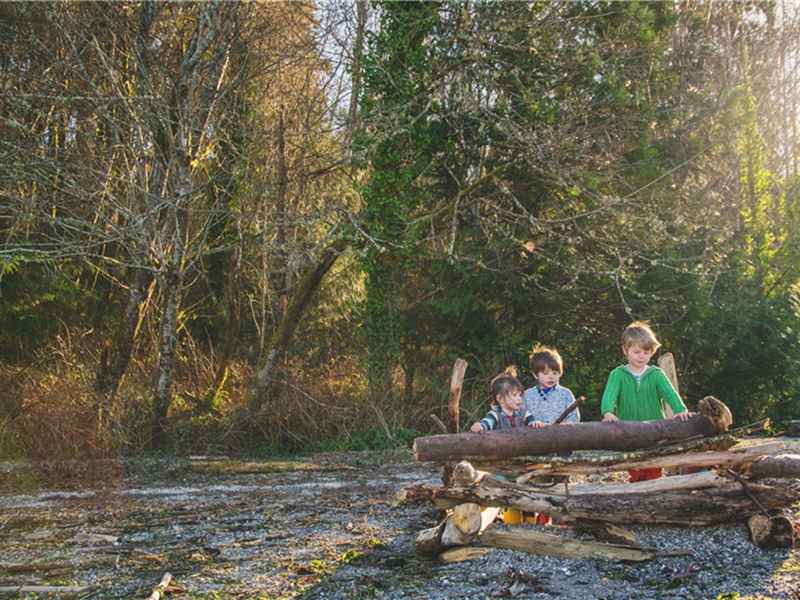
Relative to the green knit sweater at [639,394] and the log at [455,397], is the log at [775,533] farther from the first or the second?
the log at [455,397]

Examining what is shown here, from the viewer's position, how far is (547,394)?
6.36 m

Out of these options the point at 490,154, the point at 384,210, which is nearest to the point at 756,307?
the point at 490,154

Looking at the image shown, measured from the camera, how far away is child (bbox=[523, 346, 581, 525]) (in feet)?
20.4

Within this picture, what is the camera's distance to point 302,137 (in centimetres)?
1384

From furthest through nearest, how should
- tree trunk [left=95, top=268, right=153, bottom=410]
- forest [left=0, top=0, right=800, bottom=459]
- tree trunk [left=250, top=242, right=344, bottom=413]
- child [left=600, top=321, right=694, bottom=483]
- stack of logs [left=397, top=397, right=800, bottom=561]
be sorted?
tree trunk [left=250, top=242, right=344, bottom=413], tree trunk [left=95, top=268, right=153, bottom=410], forest [left=0, top=0, right=800, bottom=459], child [left=600, top=321, right=694, bottom=483], stack of logs [left=397, top=397, right=800, bottom=561]

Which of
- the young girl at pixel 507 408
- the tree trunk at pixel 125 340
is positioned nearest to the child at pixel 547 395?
the young girl at pixel 507 408

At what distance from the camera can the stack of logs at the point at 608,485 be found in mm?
5281

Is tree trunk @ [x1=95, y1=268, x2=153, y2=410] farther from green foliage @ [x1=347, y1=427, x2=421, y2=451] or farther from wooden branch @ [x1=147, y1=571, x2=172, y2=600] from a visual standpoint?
wooden branch @ [x1=147, y1=571, x2=172, y2=600]

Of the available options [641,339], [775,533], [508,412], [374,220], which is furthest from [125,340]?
[775,533]

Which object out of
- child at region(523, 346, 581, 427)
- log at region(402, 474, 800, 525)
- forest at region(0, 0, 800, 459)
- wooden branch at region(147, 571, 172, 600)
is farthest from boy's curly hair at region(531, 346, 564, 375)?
forest at region(0, 0, 800, 459)

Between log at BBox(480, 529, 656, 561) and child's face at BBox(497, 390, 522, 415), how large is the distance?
1068 mm

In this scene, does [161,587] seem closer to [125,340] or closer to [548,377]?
[548,377]

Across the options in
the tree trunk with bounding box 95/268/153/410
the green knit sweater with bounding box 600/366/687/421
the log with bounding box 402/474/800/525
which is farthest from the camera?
the tree trunk with bounding box 95/268/153/410

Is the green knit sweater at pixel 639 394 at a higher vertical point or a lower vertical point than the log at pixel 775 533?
higher
